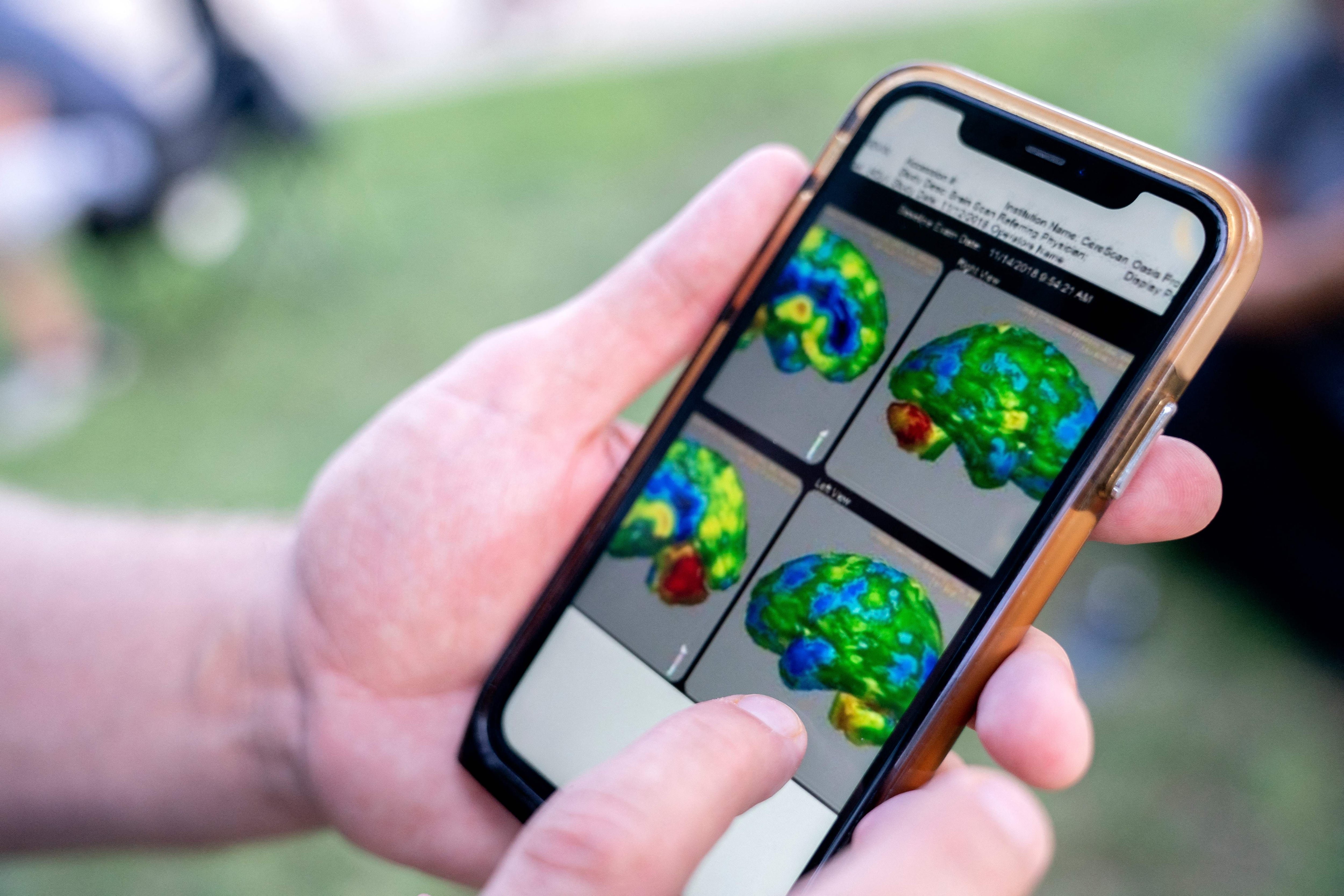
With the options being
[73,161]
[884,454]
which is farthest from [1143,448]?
[73,161]

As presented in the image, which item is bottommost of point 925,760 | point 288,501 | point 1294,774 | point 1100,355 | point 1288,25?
point 288,501

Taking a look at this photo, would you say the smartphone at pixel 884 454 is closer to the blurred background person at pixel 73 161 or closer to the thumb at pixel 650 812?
the thumb at pixel 650 812

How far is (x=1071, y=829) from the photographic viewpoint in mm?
1217

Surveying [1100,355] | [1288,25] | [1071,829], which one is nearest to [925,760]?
[1100,355]

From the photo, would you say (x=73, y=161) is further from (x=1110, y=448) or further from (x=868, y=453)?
(x=1110, y=448)

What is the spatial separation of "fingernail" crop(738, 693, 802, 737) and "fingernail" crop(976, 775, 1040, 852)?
0.35 ft

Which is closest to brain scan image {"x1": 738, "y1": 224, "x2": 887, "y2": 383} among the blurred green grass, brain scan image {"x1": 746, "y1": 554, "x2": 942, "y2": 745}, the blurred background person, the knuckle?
brain scan image {"x1": 746, "y1": 554, "x2": 942, "y2": 745}

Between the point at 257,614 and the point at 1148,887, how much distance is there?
1143 millimetres

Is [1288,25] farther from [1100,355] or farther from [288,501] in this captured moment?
[288,501]

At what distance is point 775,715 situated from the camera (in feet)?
1.75

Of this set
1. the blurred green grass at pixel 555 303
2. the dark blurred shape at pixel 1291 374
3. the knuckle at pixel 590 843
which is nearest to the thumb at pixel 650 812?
the knuckle at pixel 590 843

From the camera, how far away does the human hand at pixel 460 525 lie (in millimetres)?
731

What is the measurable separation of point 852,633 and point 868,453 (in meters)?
0.13

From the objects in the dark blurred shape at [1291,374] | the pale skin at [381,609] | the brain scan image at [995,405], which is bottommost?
the pale skin at [381,609]
